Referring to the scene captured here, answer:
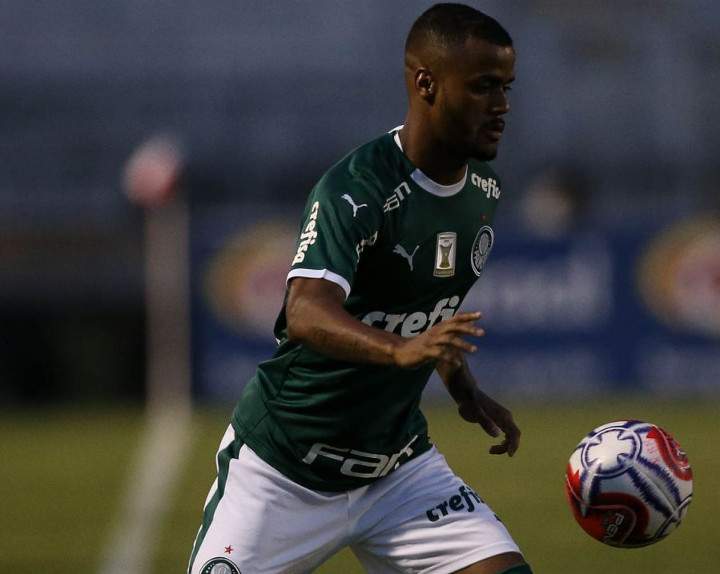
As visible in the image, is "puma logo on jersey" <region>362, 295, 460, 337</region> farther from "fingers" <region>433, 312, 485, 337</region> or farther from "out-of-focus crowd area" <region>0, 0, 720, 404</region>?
"out-of-focus crowd area" <region>0, 0, 720, 404</region>

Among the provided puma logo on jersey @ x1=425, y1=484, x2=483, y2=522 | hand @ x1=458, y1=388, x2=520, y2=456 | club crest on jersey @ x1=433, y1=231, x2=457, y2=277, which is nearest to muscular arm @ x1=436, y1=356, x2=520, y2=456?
hand @ x1=458, y1=388, x2=520, y2=456

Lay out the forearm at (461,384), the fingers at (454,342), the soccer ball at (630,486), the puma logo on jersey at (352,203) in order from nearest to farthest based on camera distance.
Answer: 1. the fingers at (454,342)
2. the puma logo on jersey at (352,203)
3. the soccer ball at (630,486)
4. the forearm at (461,384)

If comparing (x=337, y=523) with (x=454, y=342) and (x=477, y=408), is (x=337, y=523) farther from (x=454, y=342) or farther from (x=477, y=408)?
(x=454, y=342)

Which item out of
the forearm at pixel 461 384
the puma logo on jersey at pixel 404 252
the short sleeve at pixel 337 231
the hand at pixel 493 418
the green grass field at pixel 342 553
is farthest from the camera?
the green grass field at pixel 342 553

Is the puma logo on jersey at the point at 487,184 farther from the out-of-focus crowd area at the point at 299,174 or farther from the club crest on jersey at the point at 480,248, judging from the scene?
the out-of-focus crowd area at the point at 299,174

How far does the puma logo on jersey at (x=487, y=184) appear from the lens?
19.3ft

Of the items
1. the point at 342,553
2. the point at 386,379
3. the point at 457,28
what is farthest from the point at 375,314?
the point at 342,553

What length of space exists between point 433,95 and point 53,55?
69.1 ft

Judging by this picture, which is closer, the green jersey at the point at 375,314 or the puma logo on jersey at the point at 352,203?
the puma logo on jersey at the point at 352,203

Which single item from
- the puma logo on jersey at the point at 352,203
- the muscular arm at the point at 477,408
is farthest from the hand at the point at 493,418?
the puma logo on jersey at the point at 352,203

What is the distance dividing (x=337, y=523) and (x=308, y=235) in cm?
116

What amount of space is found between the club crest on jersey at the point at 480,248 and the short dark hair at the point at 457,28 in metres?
0.75

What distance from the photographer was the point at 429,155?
560cm

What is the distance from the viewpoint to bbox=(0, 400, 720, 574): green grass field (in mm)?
9805
